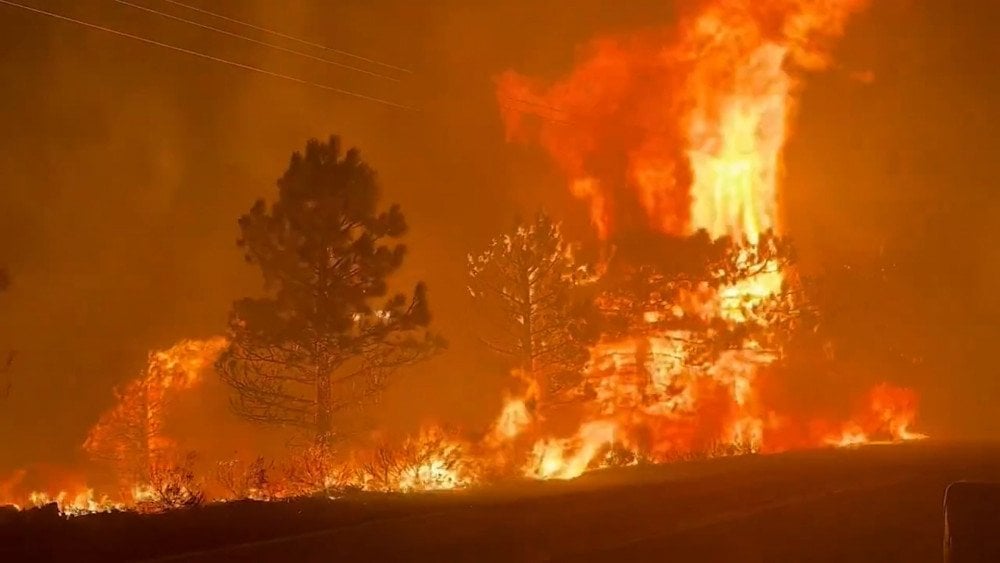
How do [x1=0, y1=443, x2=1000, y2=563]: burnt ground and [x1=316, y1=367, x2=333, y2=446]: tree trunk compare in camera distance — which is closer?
[x1=0, y1=443, x2=1000, y2=563]: burnt ground

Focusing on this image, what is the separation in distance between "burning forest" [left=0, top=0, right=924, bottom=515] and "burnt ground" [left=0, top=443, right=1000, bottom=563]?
276 centimetres

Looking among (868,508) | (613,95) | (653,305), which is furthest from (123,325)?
(868,508)

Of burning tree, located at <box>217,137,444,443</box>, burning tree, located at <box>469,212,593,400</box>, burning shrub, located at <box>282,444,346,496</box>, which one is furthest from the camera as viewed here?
burning tree, located at <box>469,212,593,400</box>

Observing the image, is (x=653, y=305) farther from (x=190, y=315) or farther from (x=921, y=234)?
(x=190, y=315)

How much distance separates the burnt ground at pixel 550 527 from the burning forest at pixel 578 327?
2.76 metres

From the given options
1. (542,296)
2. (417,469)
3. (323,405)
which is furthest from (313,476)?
(542,296)

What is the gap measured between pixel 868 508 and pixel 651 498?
10.5 feet

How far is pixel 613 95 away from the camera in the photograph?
125ft

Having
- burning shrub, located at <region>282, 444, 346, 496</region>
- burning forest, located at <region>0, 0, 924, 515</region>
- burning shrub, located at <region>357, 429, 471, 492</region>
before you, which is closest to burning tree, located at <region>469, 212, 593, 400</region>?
burning forest, located at <region>0, 0, 924, 515</region>

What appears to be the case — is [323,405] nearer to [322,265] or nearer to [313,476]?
[322,265]

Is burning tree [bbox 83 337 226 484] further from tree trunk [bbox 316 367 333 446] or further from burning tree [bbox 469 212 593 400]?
burning tree [bbox 469 212 593 400]

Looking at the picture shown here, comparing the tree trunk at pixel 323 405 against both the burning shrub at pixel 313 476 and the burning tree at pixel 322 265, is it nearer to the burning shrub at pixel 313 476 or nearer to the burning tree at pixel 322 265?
the burning tree at pixel 322 265

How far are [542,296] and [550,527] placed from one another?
18.4 meters

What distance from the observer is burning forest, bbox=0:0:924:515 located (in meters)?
26.1
